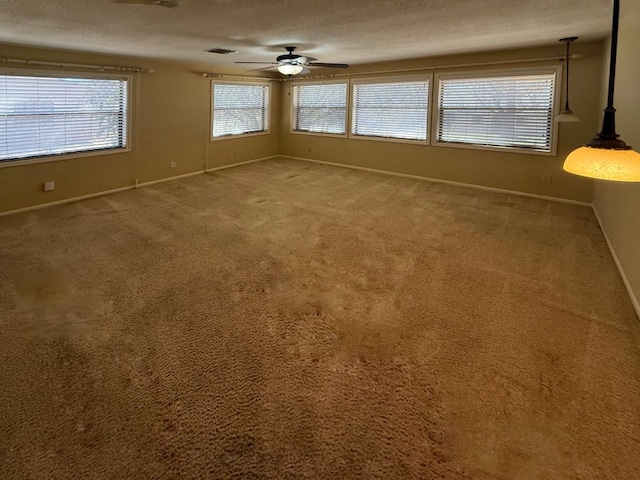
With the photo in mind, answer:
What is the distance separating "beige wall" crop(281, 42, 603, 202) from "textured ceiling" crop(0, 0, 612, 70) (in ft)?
1.76

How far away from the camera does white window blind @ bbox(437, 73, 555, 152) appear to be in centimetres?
578

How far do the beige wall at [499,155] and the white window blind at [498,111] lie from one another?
7.3 inches

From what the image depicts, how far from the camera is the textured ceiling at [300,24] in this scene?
123 inches

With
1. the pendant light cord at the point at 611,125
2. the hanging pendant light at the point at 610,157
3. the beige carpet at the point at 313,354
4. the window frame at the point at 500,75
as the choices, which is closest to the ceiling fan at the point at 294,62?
the beige carpet at the point at 313,354

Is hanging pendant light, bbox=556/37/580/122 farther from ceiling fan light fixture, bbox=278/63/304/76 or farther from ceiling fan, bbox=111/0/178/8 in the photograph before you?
ceiling fan, bbox=111/0/178/8

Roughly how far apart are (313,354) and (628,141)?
3064 millimetres

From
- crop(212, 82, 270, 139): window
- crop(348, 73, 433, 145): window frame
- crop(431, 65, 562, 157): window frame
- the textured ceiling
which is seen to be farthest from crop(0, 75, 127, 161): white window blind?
crop(431, 65, 562, 157): window frame

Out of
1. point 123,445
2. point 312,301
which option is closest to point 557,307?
point 312,301

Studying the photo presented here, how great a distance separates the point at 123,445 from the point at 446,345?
174 centimetres

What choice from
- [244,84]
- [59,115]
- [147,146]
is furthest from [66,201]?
[244,84]

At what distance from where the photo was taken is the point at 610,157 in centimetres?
154

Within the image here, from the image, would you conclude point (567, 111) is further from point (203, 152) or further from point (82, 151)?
point (82, 151)

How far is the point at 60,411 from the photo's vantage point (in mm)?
1841

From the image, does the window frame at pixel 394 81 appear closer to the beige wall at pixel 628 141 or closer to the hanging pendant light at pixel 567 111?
the hanging pendant light at pixel 567 111
